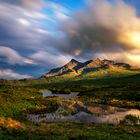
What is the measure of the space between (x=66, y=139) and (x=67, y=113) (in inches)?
1310

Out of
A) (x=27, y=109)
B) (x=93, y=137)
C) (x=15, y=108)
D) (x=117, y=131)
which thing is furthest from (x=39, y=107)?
(x=93, y=137)

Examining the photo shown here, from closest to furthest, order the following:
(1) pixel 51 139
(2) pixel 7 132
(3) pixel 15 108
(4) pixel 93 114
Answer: (1) pixel 51 139 → (2) pixel 7 132 → (3) pixel 15 108 → (4) pixel 93 114

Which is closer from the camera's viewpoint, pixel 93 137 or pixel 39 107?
pixel 93 137

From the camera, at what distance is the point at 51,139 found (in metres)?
31.5

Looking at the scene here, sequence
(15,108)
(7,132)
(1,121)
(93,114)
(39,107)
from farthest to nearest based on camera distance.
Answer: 1. (39,107)
2. (93,114)
3. (15,108)
4. (1,121)
5. (7,132)

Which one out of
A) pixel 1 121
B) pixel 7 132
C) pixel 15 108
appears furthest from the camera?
pixel 15 108

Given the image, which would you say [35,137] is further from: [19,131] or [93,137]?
[93,137]

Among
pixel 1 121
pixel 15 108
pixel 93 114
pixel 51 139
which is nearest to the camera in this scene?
pixel 51 139

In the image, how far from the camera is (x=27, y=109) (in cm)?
6656

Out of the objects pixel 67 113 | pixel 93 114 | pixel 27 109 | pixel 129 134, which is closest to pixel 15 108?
pixel 27 109

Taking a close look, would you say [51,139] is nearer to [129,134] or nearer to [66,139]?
[66,139]

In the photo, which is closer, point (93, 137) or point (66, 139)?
point (66, 139)

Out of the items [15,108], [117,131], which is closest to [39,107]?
[15,108]

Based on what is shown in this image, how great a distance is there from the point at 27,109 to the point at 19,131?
32266 millimetres
